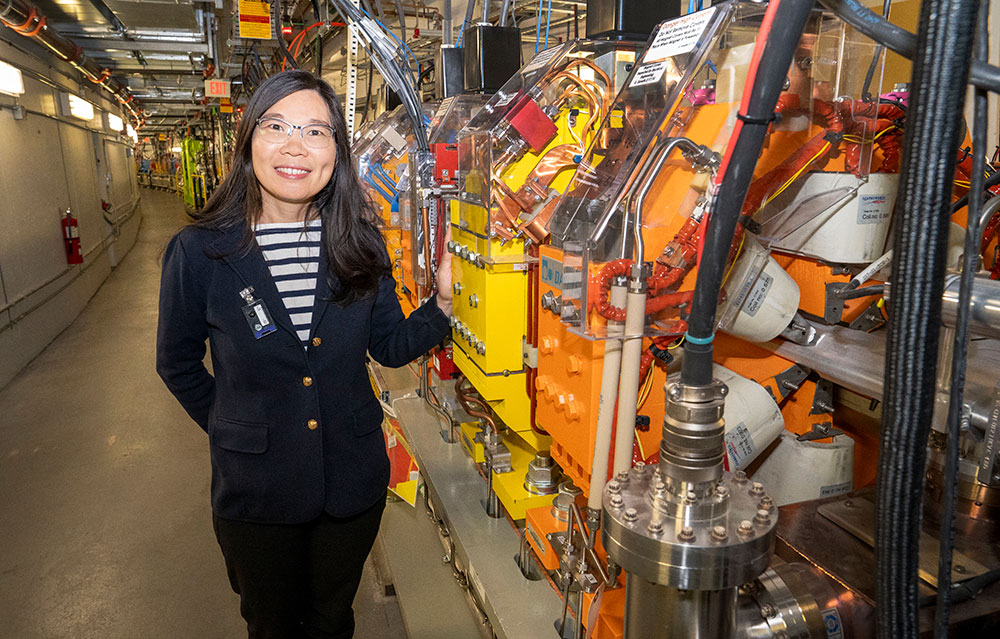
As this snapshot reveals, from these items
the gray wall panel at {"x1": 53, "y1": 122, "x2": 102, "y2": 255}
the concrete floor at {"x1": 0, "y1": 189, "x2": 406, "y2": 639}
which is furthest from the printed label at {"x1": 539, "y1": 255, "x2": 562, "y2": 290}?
the gray wall panel at {"x1": 53, "y1": 122, "x2": 102, "y2": 255}

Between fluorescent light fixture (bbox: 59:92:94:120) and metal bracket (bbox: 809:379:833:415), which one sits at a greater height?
fluorescent light fixture (bbox: 59:92:94:120)

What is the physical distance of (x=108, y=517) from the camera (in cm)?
319

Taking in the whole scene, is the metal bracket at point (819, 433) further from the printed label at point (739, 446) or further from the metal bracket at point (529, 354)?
the metal bracket at point (529, 354)

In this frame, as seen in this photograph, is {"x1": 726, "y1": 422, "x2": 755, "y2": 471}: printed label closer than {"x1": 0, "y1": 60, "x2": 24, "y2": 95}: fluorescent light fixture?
Yes

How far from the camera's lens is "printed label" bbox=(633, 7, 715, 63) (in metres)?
1.21

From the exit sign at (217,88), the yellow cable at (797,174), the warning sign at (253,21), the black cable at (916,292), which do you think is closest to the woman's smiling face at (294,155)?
the yellow cable at (797,174)

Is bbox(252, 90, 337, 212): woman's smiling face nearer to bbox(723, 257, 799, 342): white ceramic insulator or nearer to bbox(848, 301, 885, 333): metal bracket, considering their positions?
bbox(723, 257, 799, 342): white ceramic insulator

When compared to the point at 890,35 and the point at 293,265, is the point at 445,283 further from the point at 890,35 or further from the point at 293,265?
the point at 890,35

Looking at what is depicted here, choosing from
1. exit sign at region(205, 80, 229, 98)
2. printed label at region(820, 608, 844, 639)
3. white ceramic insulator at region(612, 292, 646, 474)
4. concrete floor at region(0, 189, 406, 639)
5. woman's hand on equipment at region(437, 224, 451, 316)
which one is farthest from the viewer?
exit sign at region(205, 80, 229, 98)

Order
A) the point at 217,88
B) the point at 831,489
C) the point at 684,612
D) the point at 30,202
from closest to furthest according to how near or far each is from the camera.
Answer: the point at 684,612
the point at 831,489
the point at 30,202
the point at 217,88

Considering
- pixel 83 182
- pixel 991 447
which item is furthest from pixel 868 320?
pixel 83 182

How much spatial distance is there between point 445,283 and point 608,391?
1.01 m

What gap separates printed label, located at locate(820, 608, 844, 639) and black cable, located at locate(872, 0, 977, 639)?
33 centimetres

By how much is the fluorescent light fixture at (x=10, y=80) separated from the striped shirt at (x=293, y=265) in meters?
4.44
